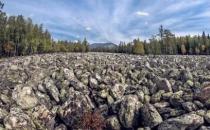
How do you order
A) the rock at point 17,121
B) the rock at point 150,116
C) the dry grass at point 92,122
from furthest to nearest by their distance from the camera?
1. the dry grass at point 92,122
2. the rock at point 150,116
3. the rock at point 17,121

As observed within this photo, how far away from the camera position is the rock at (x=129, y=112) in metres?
35.4

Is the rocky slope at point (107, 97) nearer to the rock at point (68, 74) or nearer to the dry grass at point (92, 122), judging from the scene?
the rock at point (68, 74)

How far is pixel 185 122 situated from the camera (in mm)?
31969

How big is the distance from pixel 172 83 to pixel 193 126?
31.5 feet

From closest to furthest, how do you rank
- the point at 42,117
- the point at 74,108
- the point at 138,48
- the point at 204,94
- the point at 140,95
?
the point at 204,94
the point at 42,117
the point at 74,108
the point at 140,95
the point at 138,48

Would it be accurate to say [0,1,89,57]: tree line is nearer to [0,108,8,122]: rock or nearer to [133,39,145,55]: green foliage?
[133,39,145,55]: green foliage

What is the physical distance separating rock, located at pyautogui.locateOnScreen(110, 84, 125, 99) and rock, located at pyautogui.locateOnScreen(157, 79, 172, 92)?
440cm

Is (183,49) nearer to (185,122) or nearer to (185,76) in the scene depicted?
(185,76)

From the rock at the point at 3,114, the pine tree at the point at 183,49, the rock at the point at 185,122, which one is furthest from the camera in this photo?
the pine tree at the point at 183,49

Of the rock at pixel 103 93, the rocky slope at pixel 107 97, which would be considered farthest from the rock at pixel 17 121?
Answer: the rock at pixel 103 93

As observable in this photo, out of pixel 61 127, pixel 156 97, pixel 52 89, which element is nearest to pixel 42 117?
pixel 61 127

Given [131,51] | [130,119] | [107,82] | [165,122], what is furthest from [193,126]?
[131,51]

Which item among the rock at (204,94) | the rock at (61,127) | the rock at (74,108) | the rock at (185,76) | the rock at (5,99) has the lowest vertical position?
the rock at (61,127)

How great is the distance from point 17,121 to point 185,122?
1568 cm
